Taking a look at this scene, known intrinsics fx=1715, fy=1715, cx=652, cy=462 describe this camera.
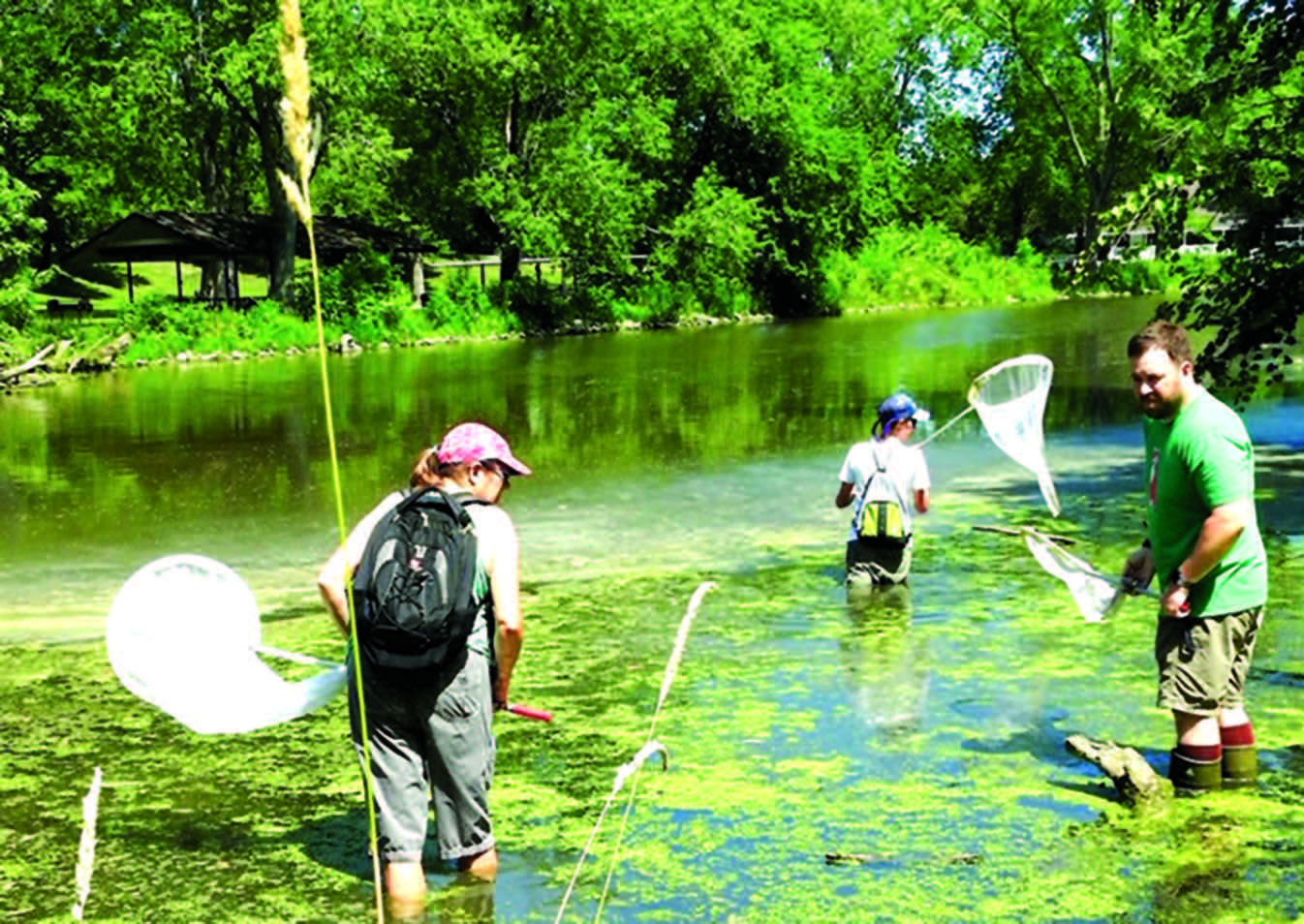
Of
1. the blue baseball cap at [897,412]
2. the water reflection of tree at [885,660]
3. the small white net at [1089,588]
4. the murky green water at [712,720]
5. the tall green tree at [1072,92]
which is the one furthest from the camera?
the tall green tree at [1072,92]

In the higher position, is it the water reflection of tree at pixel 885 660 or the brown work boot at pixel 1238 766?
the brown work boot at pixel 1238 766

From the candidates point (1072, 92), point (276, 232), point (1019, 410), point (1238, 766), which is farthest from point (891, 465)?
point (1072, 92)

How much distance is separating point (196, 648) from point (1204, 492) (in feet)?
10.7

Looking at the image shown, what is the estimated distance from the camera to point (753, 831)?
612 centimetres

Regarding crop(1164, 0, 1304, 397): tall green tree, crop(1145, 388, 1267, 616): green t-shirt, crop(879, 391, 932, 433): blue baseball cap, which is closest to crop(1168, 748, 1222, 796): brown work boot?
crop(1145, 388, 1267, 616): green t-shirt

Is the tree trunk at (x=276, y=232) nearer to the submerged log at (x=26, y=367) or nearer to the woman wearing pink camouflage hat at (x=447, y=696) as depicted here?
the submerged log at (x=26, y=367)

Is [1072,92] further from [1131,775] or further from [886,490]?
[1131,775]

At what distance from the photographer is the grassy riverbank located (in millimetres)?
41500

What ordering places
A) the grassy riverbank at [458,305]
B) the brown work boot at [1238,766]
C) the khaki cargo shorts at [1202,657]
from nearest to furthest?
the khaki cargo shorts at [1202,657] → the brown work boot at [1238,766] → the grassy riverbank at [458,305]

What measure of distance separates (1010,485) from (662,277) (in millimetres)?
42006

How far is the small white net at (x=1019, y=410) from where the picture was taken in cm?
902

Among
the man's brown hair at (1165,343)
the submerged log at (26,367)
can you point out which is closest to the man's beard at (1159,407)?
the man's brown hair at (1165,343)

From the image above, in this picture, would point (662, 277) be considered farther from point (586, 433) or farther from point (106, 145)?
point (586, 433)

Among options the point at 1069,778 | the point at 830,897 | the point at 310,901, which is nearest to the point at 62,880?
the point at 310,901
